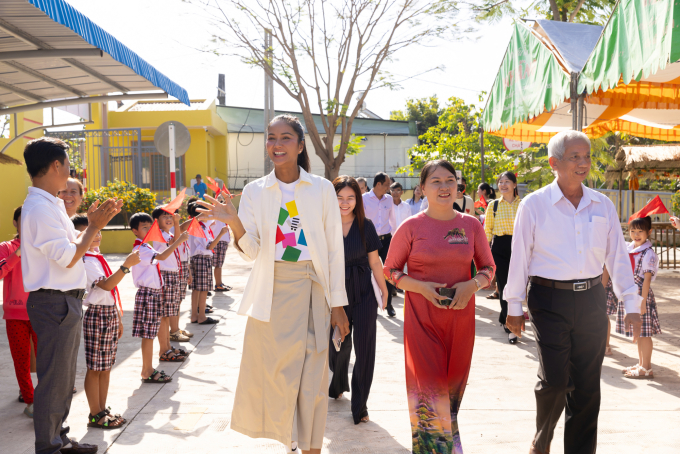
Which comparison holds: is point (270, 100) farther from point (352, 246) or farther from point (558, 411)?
point (558, 411)

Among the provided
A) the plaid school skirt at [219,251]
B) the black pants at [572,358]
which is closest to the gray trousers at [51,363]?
the black pants at [572,358]

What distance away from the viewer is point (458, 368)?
3455mm

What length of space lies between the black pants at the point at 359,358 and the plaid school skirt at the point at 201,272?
3335 millimetres

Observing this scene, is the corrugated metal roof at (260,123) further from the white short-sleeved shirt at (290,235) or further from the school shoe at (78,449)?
the white short-sleeved shirt at (290,235)

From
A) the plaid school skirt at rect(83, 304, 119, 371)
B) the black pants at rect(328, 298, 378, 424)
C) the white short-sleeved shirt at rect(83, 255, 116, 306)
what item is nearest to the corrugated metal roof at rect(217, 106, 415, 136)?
the black pants at rect(328, 298, 378, 424)

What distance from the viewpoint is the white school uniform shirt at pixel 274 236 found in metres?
3.20

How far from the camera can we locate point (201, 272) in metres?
7.66

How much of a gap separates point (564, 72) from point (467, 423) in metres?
3.88

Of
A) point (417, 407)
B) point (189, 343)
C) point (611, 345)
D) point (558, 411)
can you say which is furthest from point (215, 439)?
point (611, 345)

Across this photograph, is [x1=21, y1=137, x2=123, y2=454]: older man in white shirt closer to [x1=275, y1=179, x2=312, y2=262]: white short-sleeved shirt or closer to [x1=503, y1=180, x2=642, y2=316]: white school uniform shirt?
[x1=275, y1=179, x2=312, y2=262]: white short-sleeved shirt

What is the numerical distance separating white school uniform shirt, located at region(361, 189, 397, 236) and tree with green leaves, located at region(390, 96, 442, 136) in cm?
3430

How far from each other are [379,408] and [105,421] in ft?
6.54

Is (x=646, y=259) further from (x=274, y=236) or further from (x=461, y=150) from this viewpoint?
(x=461, y=150)

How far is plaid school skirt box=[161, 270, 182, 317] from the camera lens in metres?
5.72
